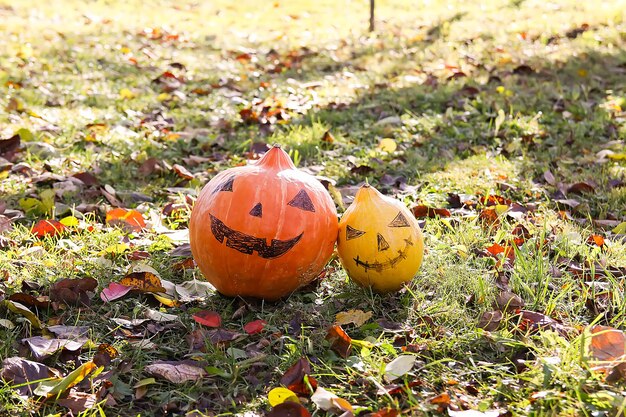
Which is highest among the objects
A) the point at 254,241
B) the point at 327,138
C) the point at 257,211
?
the point at 257,211

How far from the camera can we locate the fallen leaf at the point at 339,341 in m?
2.59

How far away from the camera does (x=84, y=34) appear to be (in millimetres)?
8602

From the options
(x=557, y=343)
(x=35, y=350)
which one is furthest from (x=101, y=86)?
(x=557, y=343)

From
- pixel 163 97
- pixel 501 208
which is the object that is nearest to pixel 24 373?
pixel 501 208

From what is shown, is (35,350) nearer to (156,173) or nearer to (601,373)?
(601,373)

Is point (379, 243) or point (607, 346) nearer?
point (607, 346)

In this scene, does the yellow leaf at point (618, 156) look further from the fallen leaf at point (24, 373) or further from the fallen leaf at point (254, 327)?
the fallen leaf at point (24, 373)

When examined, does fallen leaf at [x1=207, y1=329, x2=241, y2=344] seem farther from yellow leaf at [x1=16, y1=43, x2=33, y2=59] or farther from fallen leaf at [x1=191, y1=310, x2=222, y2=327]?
yellow leaf at [x1=16, y1=43, x2=33, y2=59]

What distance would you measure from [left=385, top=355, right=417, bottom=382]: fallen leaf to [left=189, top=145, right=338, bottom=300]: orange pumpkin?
62 centimetres

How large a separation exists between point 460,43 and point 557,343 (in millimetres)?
6252

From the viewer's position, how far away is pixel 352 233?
2.95 metres

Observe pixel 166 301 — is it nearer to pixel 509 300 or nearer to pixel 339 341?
pixel 339 341

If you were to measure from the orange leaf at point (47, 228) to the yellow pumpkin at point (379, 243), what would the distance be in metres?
1.49

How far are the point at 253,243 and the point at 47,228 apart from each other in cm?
132
